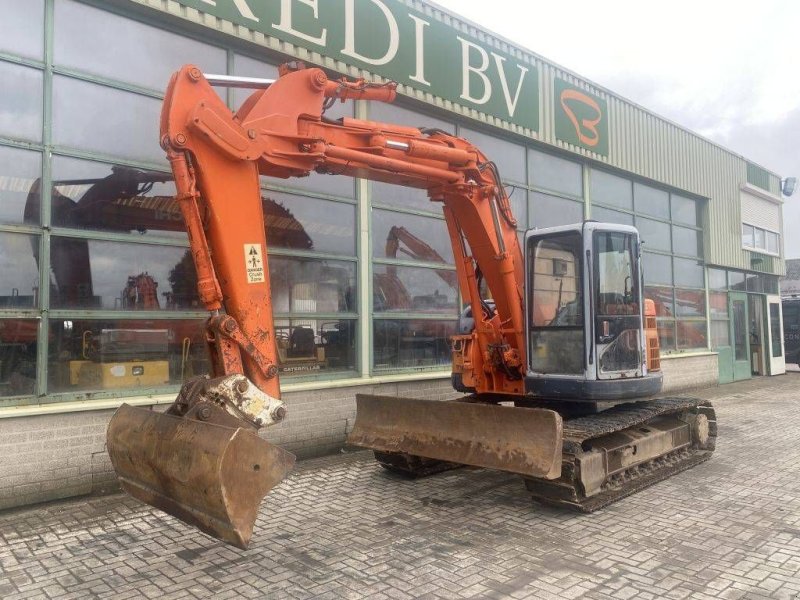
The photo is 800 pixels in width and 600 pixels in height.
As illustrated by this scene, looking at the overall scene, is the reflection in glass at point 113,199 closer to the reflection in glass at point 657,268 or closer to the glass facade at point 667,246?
the glass facade at point 667,246

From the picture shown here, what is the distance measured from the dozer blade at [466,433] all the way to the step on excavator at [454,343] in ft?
0.05

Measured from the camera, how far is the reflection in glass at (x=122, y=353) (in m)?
5.87

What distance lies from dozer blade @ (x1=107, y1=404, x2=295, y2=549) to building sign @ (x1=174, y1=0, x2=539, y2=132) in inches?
203

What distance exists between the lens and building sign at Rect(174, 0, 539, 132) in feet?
24.3

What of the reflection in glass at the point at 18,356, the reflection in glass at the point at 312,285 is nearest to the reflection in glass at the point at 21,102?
the reflection in glass at the point at 18,356

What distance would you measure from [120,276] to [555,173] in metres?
8.17

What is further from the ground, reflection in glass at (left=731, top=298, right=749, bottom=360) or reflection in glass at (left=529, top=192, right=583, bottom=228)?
reflection in glass at (left=529, top=192, right=583, bottom=228)

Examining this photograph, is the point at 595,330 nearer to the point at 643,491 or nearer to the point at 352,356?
the point at 643,491

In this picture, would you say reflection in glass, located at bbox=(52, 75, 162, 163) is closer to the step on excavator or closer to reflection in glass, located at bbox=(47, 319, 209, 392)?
reflection in glass, located at bbox=(47, 319, 209, 392)

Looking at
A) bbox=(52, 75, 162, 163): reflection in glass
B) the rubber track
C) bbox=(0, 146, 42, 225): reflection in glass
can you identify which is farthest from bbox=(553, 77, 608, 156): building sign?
bbox=(0, 146, 42, 225): reflection in glass

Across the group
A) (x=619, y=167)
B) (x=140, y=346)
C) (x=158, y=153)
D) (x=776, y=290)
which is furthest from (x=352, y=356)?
(x=776, y=290)

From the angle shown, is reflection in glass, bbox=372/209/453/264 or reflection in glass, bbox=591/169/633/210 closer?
reflection in glass, bbox=372/209/453/264

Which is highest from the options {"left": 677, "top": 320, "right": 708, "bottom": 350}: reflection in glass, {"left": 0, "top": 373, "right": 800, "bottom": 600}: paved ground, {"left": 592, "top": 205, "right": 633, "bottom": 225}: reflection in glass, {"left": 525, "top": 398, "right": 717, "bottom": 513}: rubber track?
{"left": 592, "top": 205, "right": 633, "bottom": 225}: reflection in glass

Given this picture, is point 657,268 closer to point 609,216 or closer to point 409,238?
point 609,216
